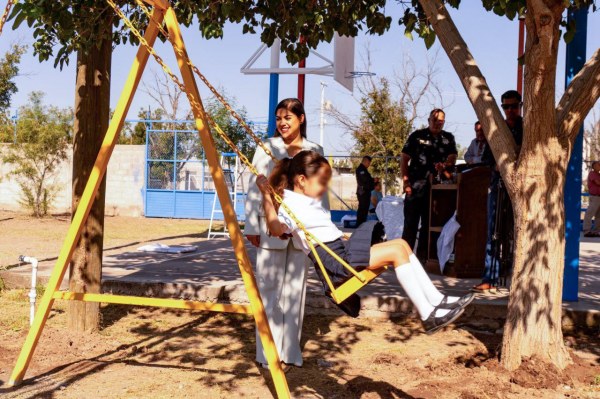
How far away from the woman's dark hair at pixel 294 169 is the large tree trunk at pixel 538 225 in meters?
1.65

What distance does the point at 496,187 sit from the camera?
25.0 feet

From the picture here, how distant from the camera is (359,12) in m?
7.12

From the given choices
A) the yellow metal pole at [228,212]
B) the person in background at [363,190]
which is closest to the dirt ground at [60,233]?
the person in background at [363,190]

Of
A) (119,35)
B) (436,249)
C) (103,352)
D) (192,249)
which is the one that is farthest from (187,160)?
(103,352)

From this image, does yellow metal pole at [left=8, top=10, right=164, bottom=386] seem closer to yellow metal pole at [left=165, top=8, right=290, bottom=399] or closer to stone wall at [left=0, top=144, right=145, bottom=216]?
yellow metal pole at [left=165, top=8, right=290, bottom=399]

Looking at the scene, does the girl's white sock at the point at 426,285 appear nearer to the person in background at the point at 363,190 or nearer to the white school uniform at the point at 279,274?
the white school uniform at the point at 279,274

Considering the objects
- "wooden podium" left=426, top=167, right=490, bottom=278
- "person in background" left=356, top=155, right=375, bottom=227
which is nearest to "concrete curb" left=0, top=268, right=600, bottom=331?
"wooden podium" left=426, top=167, right=490, bottom=278

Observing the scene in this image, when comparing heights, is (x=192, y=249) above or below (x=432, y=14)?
below

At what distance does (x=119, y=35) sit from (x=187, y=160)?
55.8 feet

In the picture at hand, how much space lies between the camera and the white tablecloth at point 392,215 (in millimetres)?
12703

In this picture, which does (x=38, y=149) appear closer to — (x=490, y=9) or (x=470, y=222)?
(x=470, y=222)

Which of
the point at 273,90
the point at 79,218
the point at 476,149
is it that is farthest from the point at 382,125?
the point at 79,218

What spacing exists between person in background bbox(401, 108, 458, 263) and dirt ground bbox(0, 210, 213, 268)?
5.16 m

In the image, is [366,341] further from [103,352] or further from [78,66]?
[78,66]
